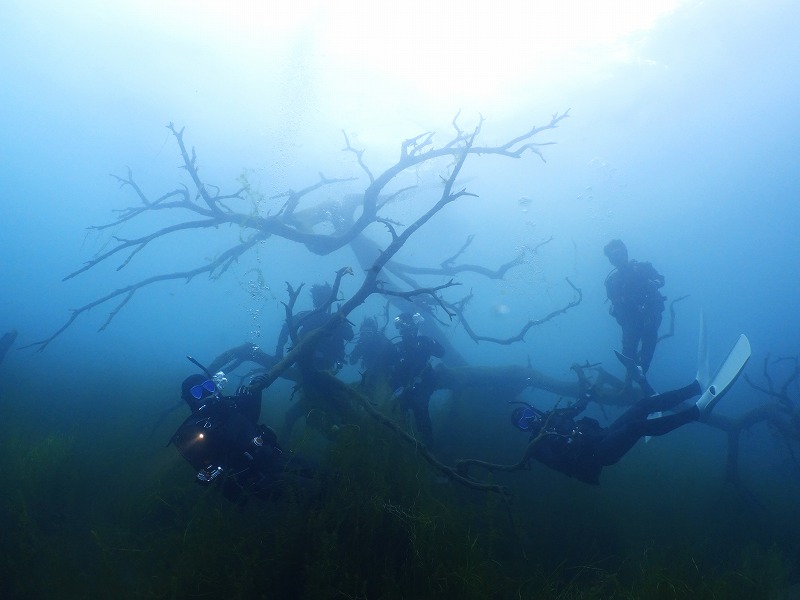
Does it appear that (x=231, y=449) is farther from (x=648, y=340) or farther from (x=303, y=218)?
(x=303, y=218)

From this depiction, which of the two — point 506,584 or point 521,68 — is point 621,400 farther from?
point 521,68

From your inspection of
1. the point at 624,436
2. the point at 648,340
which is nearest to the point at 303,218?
the point at 648,340

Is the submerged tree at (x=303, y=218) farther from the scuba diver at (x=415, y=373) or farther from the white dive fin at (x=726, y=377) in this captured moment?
the white dive fin at (x=726, y=377)

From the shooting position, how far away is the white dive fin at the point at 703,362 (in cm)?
904

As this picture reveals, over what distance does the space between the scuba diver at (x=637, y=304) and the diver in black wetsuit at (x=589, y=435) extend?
121 inches

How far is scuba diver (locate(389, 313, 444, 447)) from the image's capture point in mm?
8453

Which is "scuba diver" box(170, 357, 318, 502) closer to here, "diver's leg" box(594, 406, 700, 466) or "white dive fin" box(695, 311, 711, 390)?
"diver's leg" box(594, 406, 700, 466)

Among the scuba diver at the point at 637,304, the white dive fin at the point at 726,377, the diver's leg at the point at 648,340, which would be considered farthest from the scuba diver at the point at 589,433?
the scuba diver at the point at 637,304

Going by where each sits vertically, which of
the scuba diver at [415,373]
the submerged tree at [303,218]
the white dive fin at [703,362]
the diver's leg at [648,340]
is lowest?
the white dive fin at [703,362]

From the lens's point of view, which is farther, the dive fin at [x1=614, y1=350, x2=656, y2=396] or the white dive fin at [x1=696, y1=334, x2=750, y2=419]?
the dive fin at [x1=614, y1=350, x2=656, y2=396]

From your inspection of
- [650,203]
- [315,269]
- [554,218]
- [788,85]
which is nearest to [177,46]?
[788,85]

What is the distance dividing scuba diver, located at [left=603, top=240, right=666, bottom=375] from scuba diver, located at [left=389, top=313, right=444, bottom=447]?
477 cm

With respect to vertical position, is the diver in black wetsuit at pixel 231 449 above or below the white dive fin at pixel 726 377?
above

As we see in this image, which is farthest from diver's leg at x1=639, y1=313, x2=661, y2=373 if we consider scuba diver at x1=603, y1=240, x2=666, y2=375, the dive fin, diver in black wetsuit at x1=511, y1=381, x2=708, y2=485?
diver in black wetsuit at x1=511, y1=381, x2=708, y2=485
